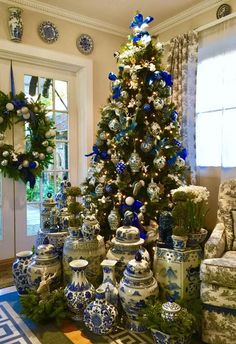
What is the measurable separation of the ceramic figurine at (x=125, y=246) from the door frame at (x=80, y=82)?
5.57 feet

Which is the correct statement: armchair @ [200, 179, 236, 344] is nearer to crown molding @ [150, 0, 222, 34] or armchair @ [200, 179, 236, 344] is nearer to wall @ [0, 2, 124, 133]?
wall @ [0, 2, 124, 133]

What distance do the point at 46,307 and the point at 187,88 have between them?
8.27 ft

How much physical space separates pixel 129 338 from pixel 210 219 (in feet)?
5.54

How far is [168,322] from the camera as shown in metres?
1.64

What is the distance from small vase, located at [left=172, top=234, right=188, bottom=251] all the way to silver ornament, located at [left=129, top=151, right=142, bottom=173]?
747 mm

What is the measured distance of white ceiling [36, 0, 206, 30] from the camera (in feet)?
10.5

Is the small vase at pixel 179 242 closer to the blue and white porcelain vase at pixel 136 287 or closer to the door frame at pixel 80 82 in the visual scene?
the blue and white porcelain vase at pixel 136 287

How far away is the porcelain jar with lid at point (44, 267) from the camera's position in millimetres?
2186

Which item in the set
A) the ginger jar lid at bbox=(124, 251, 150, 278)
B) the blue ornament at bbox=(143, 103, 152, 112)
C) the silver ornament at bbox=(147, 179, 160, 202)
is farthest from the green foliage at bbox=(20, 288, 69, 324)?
the blue ornament at bbox=(143, 103, 152, 112)

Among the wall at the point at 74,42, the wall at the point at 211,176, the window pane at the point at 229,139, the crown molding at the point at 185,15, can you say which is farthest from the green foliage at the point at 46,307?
the crown molding at the point at 185,15

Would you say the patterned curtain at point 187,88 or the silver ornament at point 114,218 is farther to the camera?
the patterned curtain at point 187,88

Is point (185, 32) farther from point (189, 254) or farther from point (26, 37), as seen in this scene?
point (189, 254)

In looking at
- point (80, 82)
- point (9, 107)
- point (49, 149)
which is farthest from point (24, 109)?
point (80, 82)

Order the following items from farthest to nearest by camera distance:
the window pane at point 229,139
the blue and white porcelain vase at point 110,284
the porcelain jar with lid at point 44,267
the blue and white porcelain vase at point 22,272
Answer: the window pane at point 229,139 → the blue and white porcelain vase at point 22,272 → the porcelain jar with lid at point 44,267 → the blue and white porcelain vase at point 110,284
